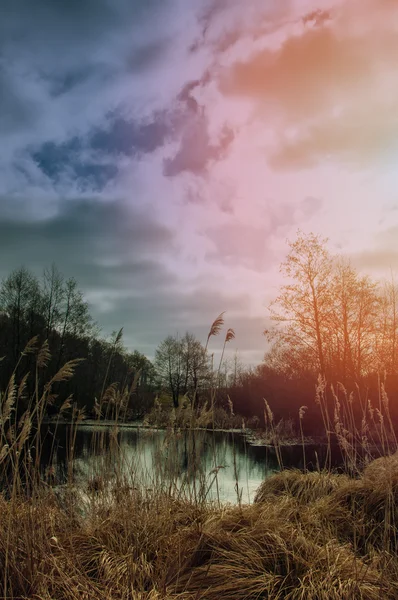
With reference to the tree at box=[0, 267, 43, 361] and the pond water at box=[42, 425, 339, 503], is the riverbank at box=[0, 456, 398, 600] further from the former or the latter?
the tree at box=[0, 267, 43, 361]

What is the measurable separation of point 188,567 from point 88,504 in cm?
185

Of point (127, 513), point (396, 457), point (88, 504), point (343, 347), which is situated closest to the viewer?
point (127, 513)

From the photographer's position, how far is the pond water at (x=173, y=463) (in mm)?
5121

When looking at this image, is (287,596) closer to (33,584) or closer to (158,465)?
(33,584)

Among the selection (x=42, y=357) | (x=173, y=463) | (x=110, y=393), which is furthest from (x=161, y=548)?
(x=42, y=357)

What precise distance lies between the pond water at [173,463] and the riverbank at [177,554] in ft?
0.84

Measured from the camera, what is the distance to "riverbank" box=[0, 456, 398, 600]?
9.84ft

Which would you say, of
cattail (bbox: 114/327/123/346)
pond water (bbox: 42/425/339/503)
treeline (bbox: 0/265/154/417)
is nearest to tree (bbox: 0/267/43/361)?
treeline (bbox: 0/265/154/417)

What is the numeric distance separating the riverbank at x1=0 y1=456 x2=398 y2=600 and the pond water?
25cm

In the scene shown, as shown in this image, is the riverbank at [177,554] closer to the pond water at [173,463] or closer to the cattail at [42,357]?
the pond water at [173,463]

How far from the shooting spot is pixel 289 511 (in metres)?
5.14

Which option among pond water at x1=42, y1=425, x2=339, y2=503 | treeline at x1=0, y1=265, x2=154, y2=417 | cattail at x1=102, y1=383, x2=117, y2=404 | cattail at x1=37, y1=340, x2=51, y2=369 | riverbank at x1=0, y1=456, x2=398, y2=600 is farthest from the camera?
treeline at x1=0, y1=265, x2=154, y2=417

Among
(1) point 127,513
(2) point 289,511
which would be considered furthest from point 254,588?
(2) point 289,511

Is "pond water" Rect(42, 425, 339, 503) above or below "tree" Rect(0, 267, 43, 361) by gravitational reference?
below
